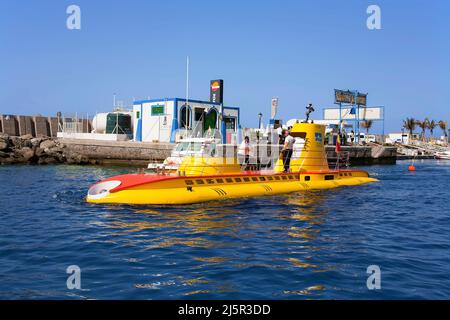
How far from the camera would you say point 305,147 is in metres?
25.5

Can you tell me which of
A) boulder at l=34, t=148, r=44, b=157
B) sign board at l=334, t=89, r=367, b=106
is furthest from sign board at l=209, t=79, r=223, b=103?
sign board at l=334, t=89, r=367, b=106

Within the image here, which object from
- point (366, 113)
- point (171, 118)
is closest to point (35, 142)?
point (171, 118)

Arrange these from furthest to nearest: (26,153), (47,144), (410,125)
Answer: (410,125) < (47,144) < (26,153)

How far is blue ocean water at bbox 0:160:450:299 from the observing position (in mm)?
9008

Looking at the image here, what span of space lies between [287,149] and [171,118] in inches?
933

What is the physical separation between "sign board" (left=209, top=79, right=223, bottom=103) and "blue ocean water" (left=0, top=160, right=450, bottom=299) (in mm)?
31673

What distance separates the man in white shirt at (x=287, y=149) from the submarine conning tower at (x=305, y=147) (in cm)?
26

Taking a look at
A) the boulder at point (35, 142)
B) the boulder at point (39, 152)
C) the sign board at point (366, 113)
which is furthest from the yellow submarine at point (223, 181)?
the sign board at point (366, 113)

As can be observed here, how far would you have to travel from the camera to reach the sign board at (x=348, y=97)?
69562 millimetres

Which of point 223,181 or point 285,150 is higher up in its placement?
point 285,150

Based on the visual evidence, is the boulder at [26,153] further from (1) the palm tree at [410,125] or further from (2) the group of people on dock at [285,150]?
(1) the palm tree at [410,125]

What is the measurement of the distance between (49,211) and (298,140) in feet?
45.9

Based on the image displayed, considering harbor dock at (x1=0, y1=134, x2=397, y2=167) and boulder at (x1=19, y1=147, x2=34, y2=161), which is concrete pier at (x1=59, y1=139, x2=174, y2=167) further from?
boulder at (x1=19, y1=147, x2=34, y2=161)

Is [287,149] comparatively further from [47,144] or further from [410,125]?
[410,125]
